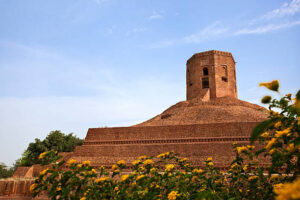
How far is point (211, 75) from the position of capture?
21.2m

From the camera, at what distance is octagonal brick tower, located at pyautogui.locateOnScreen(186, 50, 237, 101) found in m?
21.1

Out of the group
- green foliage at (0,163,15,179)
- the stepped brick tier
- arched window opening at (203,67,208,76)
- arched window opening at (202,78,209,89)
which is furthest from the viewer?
green foliage at (0,163,15,179)

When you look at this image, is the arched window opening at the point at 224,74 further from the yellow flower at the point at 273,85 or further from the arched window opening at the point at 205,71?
the yellow flower at the point at 273,85

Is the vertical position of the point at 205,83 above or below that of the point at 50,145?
above

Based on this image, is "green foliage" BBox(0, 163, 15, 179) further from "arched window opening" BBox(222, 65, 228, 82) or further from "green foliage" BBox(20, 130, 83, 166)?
"arched window opening" BBox(222, 65, 228, 82)

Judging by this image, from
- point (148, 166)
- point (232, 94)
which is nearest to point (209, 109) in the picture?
point (232, 94)

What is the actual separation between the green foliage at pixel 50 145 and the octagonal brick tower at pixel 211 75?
1365 centimetres

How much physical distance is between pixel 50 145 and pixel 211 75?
56.4ft

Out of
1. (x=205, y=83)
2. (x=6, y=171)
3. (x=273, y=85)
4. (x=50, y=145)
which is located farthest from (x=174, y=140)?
(x=6, y=171)

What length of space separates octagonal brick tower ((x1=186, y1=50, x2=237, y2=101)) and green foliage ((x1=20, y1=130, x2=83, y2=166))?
44.8ft

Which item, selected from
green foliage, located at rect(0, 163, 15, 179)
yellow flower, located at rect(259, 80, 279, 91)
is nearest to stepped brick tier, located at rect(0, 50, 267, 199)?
yellow flower, located at rect(259, 80, 279, 91)

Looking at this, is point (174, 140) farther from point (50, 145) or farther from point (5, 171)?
point (5, 171)

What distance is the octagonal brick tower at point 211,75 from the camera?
21.1 meters

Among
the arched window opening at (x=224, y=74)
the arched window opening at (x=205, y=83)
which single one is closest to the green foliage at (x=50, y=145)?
the arched window opening at (x=205, y=83)
